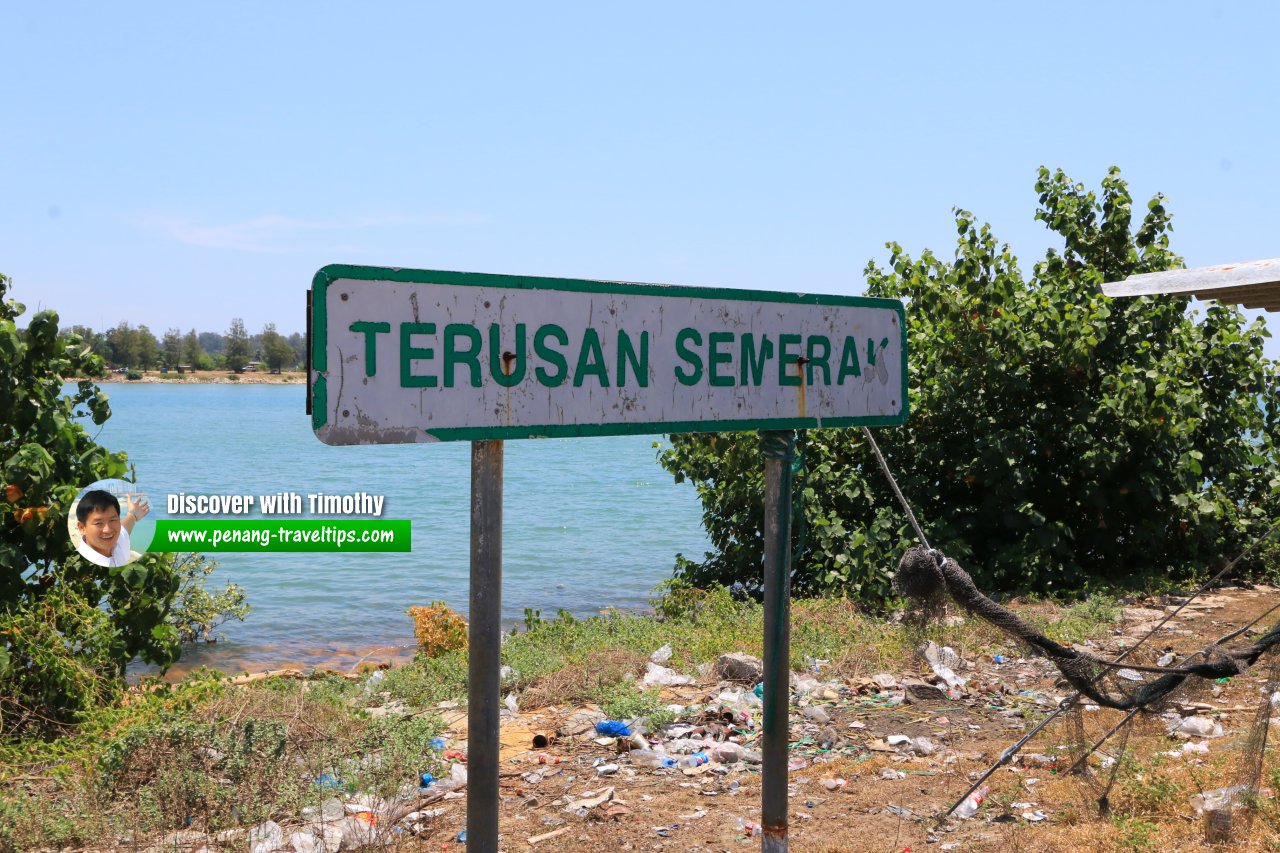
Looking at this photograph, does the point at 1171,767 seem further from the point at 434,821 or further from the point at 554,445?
the point at 554,445

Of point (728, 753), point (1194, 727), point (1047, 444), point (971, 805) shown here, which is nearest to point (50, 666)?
point (728, 753)

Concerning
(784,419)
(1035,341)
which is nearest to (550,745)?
(784,419)

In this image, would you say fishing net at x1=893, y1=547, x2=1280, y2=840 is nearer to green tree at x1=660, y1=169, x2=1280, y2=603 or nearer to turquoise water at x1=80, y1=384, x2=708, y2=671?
turquoise water at x1=80, y1=384, x2=708, y2=671

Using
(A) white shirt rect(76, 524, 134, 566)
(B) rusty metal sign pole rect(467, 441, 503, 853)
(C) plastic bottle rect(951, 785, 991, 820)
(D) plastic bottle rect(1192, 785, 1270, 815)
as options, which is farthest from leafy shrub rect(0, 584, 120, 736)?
(D) plastic bottle rect(1192, 785, 1270, 815)

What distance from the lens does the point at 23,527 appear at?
6.75 meters

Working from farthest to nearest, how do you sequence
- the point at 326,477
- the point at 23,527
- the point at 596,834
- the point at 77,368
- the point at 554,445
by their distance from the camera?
the point at 554,445
the point at 326,477
the point at 77,368
the point at 23,527
the point at 596,834

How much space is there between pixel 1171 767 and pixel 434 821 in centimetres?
339

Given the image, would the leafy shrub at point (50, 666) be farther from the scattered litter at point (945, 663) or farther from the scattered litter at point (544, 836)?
the scattered litter at point (945, 663)

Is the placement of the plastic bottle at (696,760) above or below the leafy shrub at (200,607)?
above

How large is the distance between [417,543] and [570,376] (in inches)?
948

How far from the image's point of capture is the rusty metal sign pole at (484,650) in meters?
2.19

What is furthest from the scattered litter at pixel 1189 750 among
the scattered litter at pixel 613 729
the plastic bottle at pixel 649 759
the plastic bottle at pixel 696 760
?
the scattered litter at pixel 613 729

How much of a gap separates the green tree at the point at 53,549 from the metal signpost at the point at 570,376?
530 centimetres

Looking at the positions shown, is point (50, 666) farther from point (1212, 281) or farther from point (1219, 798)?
point (1212, 281)
